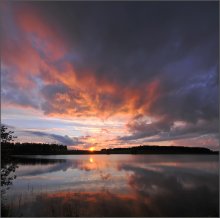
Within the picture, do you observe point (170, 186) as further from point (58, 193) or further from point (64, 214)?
point (64, 214)

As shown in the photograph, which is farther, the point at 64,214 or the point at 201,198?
the point at 201,198

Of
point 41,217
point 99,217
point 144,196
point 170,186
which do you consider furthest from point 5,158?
point 170,186

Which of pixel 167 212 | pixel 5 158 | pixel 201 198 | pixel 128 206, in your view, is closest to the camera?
pixel 5 158

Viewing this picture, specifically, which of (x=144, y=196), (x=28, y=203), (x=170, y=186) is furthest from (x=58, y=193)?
(x=170, y=186)

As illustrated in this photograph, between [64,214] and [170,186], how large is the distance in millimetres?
19131

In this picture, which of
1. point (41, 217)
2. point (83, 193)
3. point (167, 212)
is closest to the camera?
point (41, 217)

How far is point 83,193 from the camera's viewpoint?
29094 millimetres

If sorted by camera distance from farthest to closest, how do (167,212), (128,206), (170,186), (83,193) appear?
(170,186)
(83,193)
(128,206)
(167,212)

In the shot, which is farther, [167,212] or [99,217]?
[167,212]

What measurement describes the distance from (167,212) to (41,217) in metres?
11.3

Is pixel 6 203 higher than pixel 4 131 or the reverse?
the reverse

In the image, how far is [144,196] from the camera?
28.2 m

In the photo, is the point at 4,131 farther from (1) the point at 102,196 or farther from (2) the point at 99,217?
(1) the point at 102,196

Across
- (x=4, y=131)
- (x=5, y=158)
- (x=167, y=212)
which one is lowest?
(x=167, y=212)
